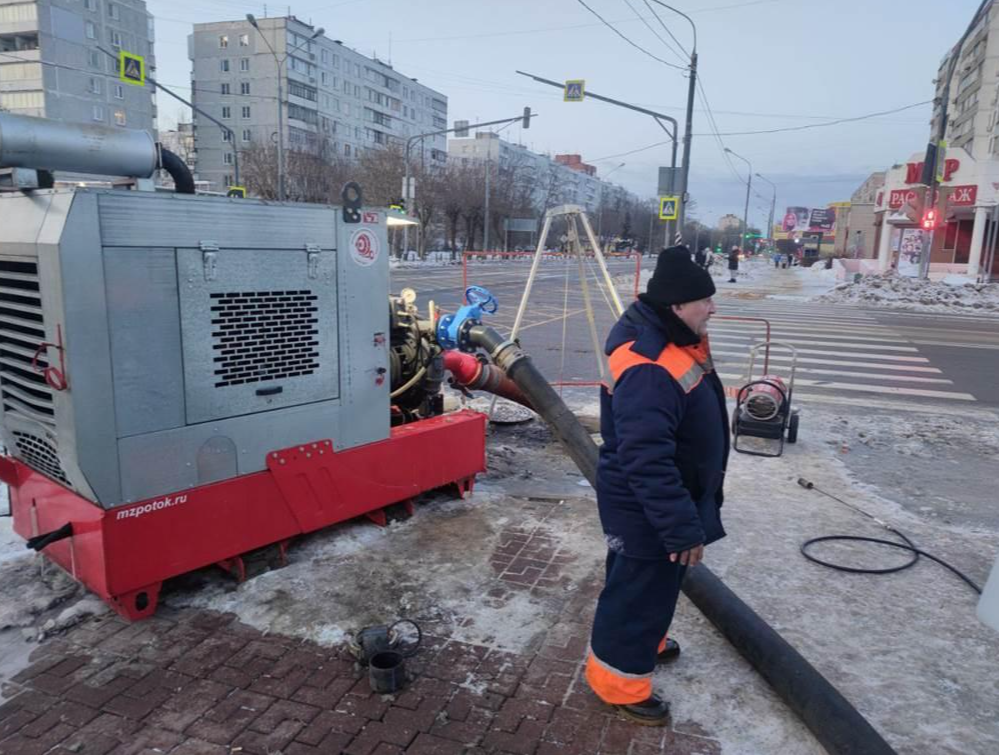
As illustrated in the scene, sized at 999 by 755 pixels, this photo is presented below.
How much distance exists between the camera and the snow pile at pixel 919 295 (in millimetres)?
24281

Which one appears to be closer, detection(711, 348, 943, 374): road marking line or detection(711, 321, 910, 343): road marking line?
detection(711, 348, 943, 374): road marking line

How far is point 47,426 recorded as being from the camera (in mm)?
3514

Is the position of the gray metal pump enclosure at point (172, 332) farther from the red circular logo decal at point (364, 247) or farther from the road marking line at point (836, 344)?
the road marking line at point (836, 344)

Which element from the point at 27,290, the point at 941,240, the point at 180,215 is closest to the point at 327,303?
the point at 180,215

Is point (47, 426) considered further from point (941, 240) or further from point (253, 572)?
point (941, 240)

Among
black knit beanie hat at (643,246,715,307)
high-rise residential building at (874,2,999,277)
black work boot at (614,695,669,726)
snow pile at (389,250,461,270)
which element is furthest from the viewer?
snow pile at (389,250,461,270)

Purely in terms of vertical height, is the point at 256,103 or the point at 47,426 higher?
the point at 256,103

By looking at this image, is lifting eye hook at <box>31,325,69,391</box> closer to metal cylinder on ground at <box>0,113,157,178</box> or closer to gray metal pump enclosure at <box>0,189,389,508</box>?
gray metal pump enclosure at <box>0,189,389,508</box>

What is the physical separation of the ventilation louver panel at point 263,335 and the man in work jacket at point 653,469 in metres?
1.88

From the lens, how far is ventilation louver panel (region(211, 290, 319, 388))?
148 inches

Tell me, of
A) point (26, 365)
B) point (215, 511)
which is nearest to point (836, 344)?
point (215, 511)

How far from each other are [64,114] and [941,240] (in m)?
70.5

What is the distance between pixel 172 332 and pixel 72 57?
261 feet

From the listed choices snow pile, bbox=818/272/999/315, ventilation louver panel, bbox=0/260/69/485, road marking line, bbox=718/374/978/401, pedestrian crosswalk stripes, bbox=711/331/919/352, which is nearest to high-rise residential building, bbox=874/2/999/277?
snow pile, bbox=818/272/999/315
